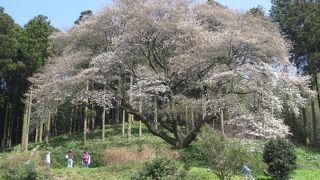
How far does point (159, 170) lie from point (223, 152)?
7.83 ft

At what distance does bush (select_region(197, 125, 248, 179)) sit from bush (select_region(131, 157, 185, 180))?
4.51 ft

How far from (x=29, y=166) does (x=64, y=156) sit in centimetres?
747

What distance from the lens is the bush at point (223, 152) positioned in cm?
1662

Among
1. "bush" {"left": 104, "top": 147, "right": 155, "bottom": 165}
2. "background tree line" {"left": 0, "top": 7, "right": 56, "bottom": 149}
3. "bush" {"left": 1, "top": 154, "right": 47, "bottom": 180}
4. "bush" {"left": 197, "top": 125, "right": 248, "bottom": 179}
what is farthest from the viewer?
"background tree line" {"left": 0, "top": 7, "right": 56, "bottom": 149}

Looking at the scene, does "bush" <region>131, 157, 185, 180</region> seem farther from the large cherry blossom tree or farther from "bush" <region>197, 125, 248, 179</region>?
the large cherry blossom tree

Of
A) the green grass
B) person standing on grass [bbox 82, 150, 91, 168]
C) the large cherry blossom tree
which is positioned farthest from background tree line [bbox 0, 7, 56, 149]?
the green grass

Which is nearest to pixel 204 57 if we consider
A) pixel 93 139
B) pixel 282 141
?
pixel 282 141

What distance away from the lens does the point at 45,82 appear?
28484mm

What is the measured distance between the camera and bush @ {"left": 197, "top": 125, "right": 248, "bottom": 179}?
1662 centimetres

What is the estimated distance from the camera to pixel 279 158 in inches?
794

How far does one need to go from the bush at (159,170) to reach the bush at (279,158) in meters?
5.65

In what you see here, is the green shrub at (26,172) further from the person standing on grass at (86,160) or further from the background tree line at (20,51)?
the background tree line at (20,51)

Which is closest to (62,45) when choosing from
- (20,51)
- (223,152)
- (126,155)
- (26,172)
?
(20,51)

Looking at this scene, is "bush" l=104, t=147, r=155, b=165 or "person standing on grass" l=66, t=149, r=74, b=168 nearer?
"bush" l=104, t=147, r=155, b=165
